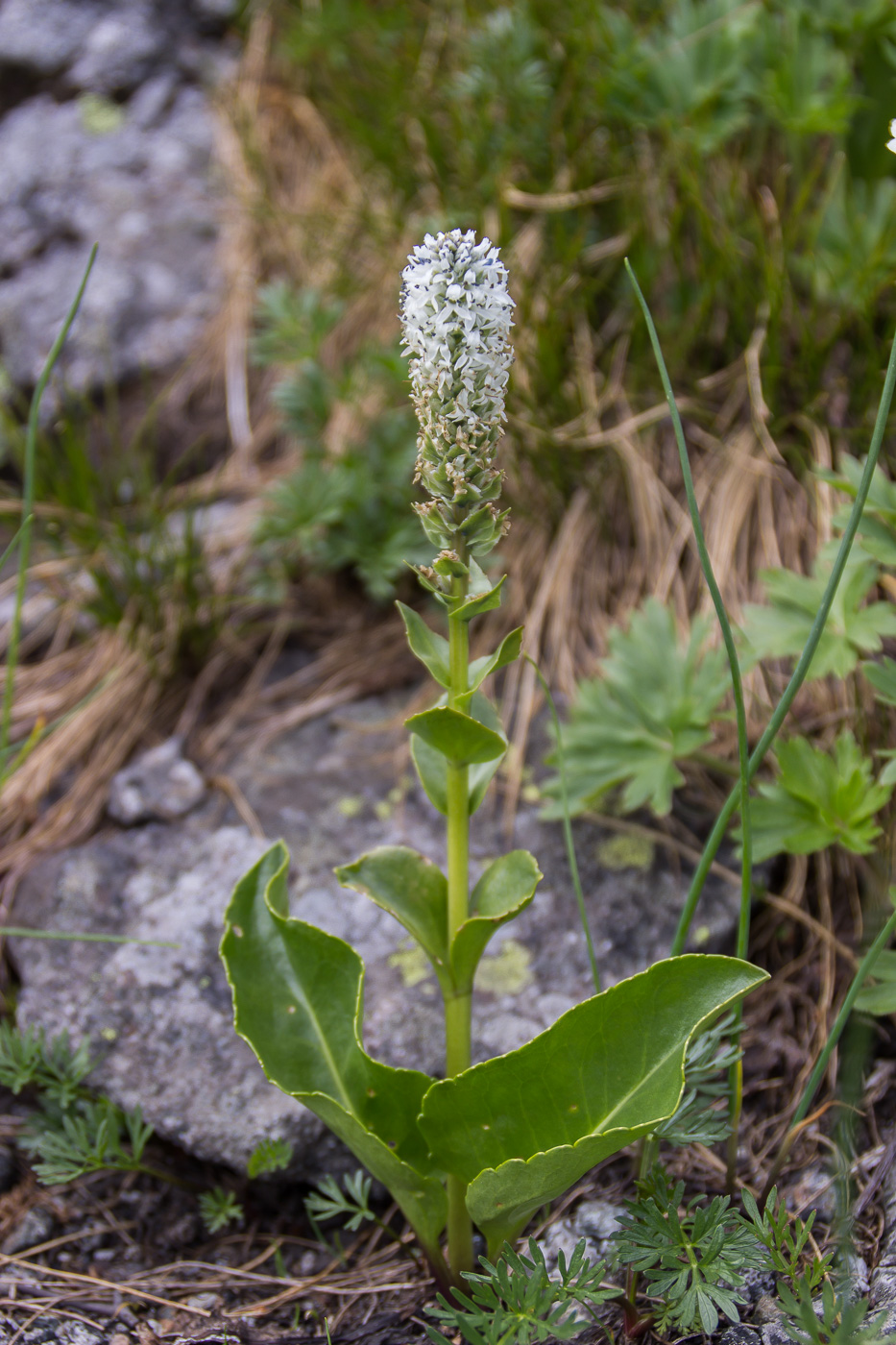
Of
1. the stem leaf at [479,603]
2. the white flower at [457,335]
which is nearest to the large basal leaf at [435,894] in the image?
the stem leaf at [479,603]

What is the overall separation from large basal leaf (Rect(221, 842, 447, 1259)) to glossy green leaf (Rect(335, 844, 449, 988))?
0.34 ft

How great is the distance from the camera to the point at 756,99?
282 centimetres

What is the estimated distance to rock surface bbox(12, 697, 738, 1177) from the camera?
1.85 metres

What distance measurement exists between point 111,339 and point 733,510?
7.52ft

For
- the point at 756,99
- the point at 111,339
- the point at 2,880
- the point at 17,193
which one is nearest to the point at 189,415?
the point at 111,339

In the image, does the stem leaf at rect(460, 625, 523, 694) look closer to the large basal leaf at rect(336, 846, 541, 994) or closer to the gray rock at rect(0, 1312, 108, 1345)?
the large basal leaf at rect(336, 846, 541, 994)

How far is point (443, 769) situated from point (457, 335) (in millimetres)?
675

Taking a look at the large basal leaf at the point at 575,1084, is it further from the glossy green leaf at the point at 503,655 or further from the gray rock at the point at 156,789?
the gray rock at the point at 156,789

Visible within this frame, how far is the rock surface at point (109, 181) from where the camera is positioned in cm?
342

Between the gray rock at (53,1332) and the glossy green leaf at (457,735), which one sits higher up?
the glossy green leaf at (457,735)

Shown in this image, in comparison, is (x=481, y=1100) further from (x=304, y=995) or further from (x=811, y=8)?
(x=811, y=8)

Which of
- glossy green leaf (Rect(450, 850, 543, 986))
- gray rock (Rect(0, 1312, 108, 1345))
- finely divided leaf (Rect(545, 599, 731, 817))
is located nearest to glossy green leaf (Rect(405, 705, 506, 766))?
glossy green leaf (Rect(450, 850, 543, 986))

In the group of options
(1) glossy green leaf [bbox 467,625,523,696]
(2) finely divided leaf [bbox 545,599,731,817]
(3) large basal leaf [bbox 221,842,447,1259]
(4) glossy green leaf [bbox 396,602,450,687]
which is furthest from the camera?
(2) finely divided leaf [bbox 545,599,731,817]

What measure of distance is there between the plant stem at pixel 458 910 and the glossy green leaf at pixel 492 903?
23mm
